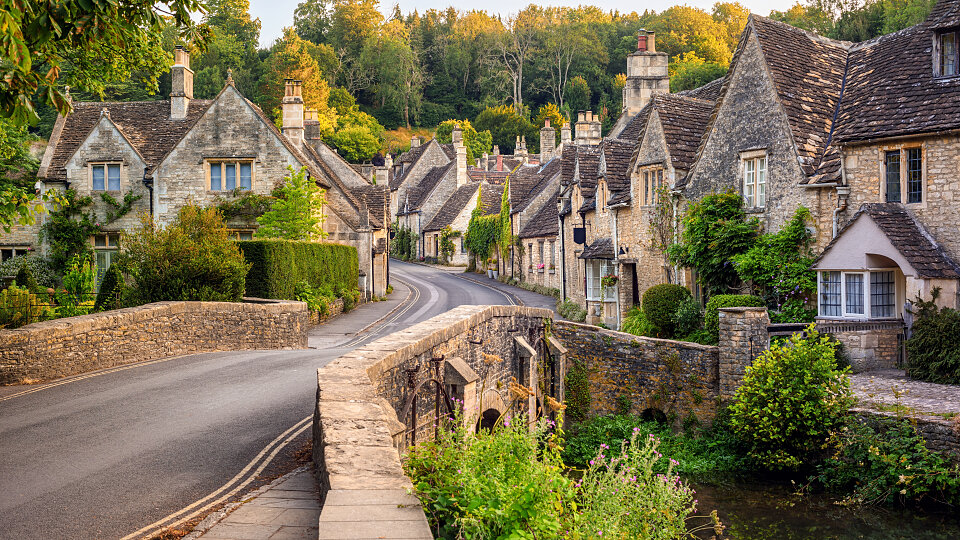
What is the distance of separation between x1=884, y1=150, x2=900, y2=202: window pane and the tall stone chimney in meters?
18.7

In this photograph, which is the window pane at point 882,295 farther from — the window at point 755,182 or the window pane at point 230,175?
the window pane at point 230,175

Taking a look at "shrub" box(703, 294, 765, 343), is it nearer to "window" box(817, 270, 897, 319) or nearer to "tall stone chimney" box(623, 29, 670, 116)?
"window" box(817, 270, 897, 319)

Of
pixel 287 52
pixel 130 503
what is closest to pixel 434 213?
pixel 287 52

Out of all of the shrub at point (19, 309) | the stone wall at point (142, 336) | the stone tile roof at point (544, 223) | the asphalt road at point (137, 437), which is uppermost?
the stone tile roof at point (544, 223)

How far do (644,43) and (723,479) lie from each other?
25.9m

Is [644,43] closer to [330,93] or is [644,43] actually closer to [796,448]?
[796,448]

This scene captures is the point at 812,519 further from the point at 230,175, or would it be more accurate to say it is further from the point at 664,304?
the point at 230,175

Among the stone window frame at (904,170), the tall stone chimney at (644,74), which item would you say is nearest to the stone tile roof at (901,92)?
the stone window frame at (904,170)

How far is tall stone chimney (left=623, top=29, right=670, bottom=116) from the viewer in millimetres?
39625

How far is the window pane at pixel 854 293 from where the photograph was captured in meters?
20.8

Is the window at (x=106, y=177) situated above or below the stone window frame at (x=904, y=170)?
above

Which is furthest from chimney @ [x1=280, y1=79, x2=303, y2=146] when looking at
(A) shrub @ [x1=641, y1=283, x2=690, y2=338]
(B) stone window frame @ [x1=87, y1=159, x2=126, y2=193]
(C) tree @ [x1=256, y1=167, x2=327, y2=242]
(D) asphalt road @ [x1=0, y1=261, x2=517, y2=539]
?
(D) asphalt road @ [x1=0, y1=261, x2=517, y2=539]

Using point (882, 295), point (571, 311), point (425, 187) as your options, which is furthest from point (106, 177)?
point (425, 187)

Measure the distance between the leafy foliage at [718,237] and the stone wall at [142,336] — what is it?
39.4ft
